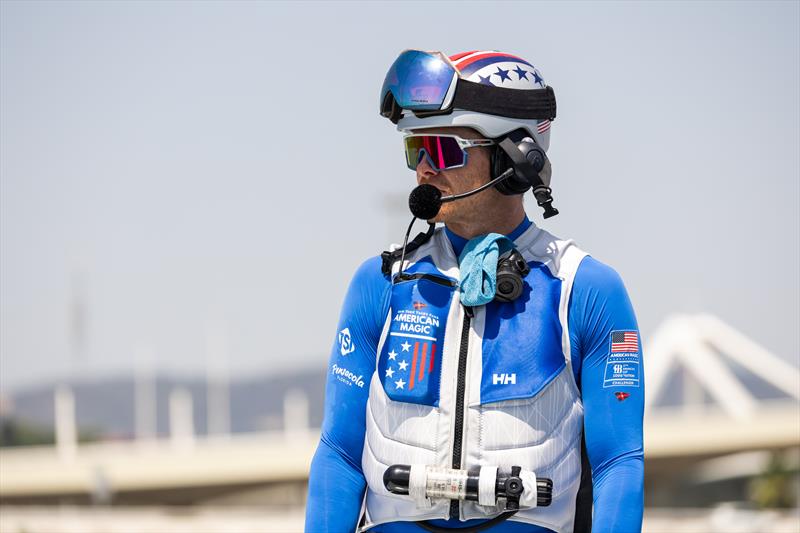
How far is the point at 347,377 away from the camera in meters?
5.05

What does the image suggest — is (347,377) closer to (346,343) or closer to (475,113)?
(346,343)

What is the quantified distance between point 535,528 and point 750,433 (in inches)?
2987

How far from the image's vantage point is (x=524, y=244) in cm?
503

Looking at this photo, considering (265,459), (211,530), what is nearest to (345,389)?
(211,530)

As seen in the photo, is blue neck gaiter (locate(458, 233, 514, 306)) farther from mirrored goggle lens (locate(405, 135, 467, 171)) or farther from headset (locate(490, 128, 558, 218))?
mirrored goggle lens (locate(405, 135, 467, 171))

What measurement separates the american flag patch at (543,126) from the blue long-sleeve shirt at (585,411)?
34 centimetres

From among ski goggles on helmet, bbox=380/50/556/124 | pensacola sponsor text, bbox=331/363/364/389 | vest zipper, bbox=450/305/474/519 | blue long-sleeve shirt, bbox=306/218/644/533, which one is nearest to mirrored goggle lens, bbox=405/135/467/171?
ski goggles on helmet, bbox=380/50/556/124

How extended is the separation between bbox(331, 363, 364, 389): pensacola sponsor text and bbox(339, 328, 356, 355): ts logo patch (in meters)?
0.06

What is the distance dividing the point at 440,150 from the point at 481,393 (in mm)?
901

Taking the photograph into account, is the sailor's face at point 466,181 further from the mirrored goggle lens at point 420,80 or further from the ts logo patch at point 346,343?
the ts logo patch at point 346,343

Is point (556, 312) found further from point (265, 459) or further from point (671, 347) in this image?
point (671, 347)

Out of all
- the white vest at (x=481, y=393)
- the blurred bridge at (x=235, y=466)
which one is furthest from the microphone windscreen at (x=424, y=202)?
the blurred bridge at (x=235, y=466)

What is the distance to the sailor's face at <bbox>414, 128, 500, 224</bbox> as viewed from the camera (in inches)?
198

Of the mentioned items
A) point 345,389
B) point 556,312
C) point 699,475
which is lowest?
point 699,475
